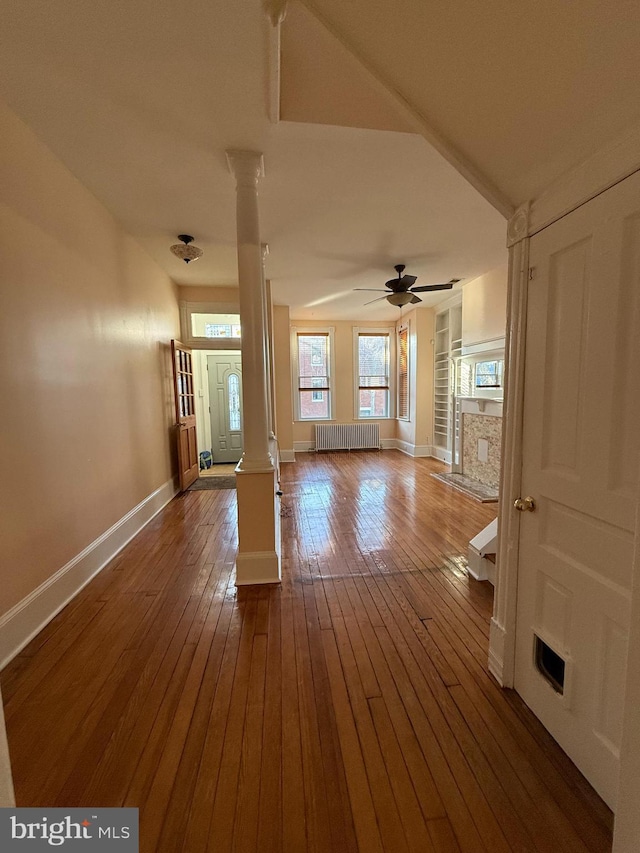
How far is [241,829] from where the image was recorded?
41.6 inches

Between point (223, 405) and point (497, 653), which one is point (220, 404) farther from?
point (497, 653)

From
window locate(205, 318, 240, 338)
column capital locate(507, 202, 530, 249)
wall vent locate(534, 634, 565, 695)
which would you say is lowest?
wall vent locate(534, 634, 565, 695)

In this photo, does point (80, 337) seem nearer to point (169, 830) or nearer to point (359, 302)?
point (169, 830)

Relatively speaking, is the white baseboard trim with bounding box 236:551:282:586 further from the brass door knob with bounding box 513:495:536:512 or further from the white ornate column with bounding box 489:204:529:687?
the brass door knob with bounding box 513:495:536:512

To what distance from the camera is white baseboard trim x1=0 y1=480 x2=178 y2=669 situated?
1.79m

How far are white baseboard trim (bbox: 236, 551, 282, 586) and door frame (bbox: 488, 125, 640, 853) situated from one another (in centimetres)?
144

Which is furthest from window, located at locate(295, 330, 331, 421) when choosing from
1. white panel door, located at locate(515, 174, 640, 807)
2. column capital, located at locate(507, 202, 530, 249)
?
white panel door, located at locate(515, 174, 640, 807)

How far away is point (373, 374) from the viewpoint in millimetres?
7953

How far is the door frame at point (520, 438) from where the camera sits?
81 cm

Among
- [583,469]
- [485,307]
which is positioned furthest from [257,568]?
[485,307]

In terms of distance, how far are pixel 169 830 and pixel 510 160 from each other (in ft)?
8.52

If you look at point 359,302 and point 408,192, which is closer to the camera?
point 408,192

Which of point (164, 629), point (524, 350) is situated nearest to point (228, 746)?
point (164, 629)

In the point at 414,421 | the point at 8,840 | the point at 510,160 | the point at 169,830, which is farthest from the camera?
the point at 414,421
